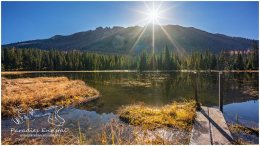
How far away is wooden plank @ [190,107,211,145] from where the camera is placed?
29.7ft

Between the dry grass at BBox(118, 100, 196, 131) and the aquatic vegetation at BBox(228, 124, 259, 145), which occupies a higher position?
the dry grass at BBox(118, 100, 196, 131)

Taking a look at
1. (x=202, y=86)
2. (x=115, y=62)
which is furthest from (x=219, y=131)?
(x=115, y=62)

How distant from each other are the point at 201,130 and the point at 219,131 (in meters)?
0.66

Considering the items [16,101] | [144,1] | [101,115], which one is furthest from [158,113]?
[16,101]

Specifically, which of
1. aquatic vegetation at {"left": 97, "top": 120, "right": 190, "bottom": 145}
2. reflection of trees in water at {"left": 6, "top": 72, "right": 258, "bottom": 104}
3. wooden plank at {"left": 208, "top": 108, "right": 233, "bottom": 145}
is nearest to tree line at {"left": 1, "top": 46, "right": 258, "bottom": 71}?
reflection of trees in water at {"left": 6, "top": 72, "right": 258, "bottom": 104}

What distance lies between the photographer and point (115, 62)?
424 ft

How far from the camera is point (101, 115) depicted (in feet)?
54.0

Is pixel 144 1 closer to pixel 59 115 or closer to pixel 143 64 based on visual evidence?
pixel 59 115

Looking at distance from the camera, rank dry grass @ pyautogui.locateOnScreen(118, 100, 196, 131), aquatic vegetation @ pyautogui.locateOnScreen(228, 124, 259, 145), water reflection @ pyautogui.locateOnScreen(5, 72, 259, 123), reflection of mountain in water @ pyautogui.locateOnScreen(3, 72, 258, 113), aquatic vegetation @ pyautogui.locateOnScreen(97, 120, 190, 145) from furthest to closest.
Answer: reflection of mountain in water @ pyautogui.locateOnScreen(3, 72, 258, 113)
water reflection @ pyautogui.locateOnScreen(5, 72, 259, 123)
dry grass @ pyautogui.locateOnScreen(118, 100, 196, 131)
aquatic vegetation @ pyautogui.locateOnScreen(228, 124, 259, 145)
aquatic vegetation @ pyautogui.locateOnScreen(97, 120, 190, 145)

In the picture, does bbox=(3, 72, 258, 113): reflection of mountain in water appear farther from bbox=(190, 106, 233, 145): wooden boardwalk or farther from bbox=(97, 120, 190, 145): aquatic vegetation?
bbox=(97, 120, 190, 145): aquatic vegetation

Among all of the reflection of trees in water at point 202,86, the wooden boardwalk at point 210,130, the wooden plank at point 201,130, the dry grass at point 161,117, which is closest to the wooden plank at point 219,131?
the wooden boardwalk at point 210,130

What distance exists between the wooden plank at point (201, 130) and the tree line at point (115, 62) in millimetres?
83005

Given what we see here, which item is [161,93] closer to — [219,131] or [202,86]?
[202,86]

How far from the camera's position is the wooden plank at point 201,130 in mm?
9039
